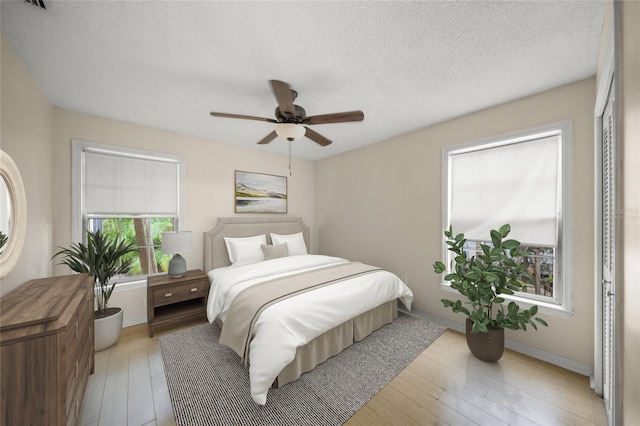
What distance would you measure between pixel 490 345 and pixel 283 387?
1923 millimetres

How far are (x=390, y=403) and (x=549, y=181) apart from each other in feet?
8.23

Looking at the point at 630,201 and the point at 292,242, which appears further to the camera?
the point at 292,242

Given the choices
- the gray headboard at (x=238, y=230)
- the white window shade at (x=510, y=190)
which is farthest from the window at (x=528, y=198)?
the gray headboard at (x=238, y=230)

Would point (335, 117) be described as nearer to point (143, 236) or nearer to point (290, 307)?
point (290, 307)

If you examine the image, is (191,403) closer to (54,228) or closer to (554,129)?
(54,228)

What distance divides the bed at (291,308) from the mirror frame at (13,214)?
4.83 ft

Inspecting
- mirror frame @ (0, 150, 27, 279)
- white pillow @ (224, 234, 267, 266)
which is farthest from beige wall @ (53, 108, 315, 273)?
mirror frame @ (0, 150, 27, 279)

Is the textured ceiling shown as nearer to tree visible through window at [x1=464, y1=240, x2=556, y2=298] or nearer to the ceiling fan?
the ceiling fan

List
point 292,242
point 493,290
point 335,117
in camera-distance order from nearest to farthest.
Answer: point 335,117 → point 493,290 → point 292,242

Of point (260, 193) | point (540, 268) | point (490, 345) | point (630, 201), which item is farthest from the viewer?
point (260, 193)

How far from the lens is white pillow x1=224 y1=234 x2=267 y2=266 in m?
3.47

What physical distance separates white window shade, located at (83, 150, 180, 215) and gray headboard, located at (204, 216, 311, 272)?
63 cm

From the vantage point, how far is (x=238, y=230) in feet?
12.5

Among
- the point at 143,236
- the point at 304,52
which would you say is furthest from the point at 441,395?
the point at 143,236
